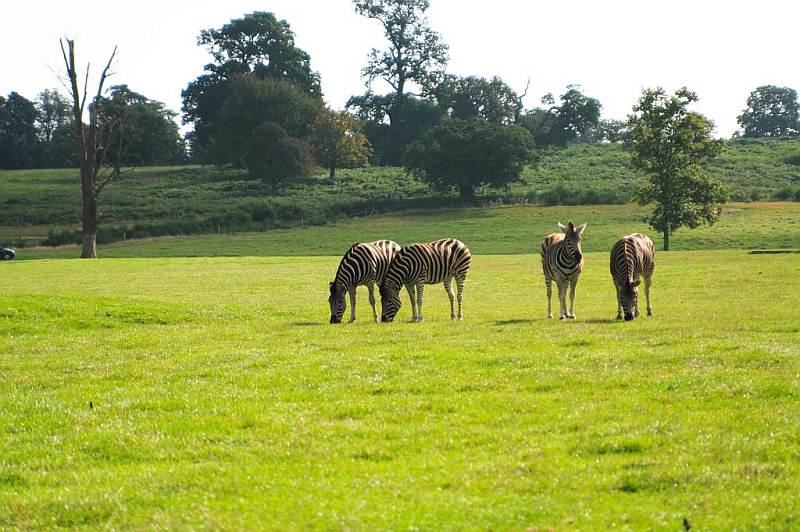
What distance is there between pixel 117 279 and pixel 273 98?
85264 mm

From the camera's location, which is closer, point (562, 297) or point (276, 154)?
point (562, 297)

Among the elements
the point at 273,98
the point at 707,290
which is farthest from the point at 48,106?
the point at 707,290

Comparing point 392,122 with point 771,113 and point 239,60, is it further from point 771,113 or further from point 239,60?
point 771,113

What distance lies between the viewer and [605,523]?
7879mm

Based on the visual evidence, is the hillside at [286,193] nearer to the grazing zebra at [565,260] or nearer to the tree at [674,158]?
the tree at [674,158]

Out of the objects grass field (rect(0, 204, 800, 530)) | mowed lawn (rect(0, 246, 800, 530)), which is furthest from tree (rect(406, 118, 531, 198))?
mowed lawn (rect(0, 246, 800, 530))

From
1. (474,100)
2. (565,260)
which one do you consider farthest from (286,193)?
(565,260)

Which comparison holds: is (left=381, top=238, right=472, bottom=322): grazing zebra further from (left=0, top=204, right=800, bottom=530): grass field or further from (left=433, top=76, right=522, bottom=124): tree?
(left=433, top=76, right=522, bottom=124): tree

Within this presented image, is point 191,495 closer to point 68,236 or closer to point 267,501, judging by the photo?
point 267,501

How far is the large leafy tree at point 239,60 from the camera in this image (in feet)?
463

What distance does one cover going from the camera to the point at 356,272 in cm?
2525

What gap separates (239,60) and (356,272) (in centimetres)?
12472

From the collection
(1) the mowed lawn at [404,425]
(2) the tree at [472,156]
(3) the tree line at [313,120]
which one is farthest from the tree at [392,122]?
(1) the mowed lawn at [404,425]

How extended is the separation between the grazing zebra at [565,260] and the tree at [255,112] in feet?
323
